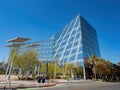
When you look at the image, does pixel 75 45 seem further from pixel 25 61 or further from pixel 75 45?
pixel 25 61

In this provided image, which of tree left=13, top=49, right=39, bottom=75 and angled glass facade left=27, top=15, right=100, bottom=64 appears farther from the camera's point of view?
angled glass facade left=27, top=15, right=100, bottom=64

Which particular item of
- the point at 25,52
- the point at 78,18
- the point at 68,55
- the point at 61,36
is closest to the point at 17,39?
the point at 25,52

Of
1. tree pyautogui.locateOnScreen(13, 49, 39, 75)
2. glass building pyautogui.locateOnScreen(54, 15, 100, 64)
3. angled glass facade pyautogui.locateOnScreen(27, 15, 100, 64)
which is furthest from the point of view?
angled glass facade pyautogui.locateOnScreen(27, 15, 100, 64)

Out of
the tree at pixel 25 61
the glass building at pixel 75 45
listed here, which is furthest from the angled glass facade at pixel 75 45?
the tree at pixel 25 61

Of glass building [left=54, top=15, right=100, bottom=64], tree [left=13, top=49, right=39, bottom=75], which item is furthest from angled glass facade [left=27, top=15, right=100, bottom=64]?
tree [left=13, top=49, right=39, bottom=75]

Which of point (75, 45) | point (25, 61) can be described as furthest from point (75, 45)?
point (25, 61)

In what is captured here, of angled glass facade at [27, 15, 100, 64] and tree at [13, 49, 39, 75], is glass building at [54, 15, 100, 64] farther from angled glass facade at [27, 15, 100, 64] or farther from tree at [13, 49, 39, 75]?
tree at [13, 49, 39, 75]

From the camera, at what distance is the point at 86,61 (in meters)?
87.4

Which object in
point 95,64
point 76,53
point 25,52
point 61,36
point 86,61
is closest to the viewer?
point 25,52

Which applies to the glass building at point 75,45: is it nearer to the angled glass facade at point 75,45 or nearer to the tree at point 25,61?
the angled glass facade at point 75,45

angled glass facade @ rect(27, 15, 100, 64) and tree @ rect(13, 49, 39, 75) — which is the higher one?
angled glass facade @ rect(27, 15, 100, 64)

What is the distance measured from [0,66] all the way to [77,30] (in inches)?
2561

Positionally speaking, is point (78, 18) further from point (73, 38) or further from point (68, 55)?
point (68, 55)

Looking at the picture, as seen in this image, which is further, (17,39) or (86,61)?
(86,61)
